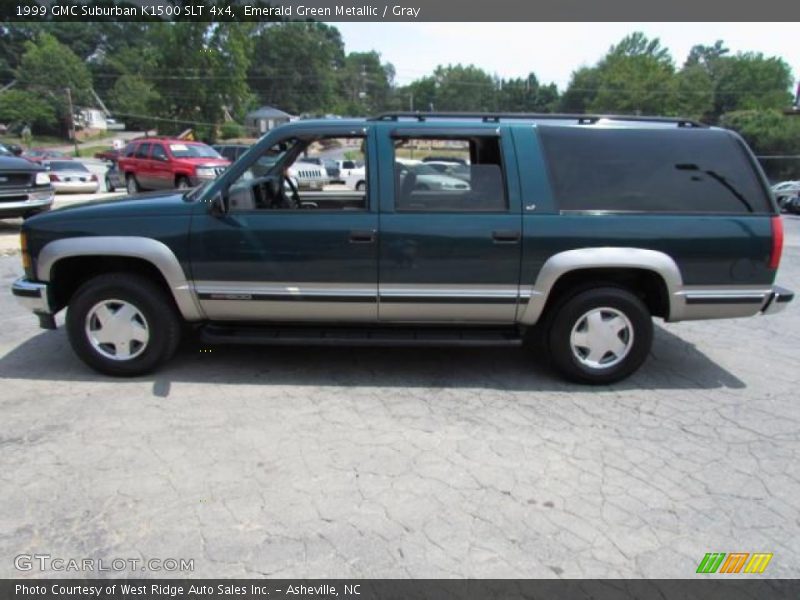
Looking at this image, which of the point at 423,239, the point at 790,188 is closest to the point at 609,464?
the point at 423,239

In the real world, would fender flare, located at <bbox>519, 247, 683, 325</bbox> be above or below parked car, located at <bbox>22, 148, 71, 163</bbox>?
below

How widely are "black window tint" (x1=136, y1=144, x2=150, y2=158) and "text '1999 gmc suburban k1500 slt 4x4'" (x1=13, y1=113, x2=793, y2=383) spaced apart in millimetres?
13885

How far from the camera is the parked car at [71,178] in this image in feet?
71.1

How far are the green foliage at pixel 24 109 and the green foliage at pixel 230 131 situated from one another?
22.9 m

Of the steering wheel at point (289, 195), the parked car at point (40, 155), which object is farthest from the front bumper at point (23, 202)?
the parked car at point (40, 155)

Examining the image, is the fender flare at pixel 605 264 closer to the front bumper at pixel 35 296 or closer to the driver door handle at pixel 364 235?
the driver door handle at pixel 364 235

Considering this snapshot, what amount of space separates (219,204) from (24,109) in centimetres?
7763

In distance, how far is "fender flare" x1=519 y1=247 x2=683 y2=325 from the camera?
3.76 meters

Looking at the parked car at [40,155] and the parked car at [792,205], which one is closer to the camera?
the parked car at [792,205]

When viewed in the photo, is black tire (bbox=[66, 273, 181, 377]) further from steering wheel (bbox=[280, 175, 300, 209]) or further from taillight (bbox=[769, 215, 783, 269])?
taillight (bbox=[769, 215, 783, 269])

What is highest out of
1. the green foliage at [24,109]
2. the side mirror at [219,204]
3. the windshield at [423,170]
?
the green foliage at [24,109]

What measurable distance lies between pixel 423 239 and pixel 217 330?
5.42 ft

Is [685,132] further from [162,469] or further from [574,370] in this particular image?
[162,469]

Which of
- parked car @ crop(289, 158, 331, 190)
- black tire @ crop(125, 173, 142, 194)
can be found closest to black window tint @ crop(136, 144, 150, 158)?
black tire @ crop(125, 173, 142, 194)
